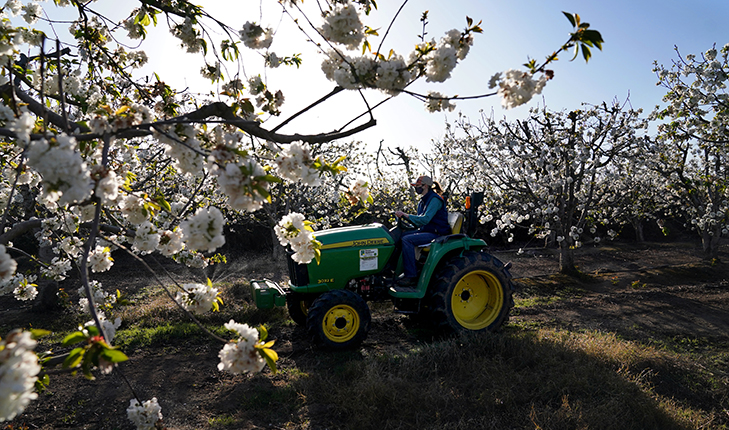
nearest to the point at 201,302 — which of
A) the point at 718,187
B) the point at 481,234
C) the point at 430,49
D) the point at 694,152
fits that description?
the point at 430,49

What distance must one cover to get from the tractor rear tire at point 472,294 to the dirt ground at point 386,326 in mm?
579

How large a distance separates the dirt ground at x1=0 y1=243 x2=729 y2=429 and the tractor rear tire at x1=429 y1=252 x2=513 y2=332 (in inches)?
22.8

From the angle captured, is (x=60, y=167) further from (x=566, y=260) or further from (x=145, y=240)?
(x=566, y=260)

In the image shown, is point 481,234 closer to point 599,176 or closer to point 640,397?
point 599,176

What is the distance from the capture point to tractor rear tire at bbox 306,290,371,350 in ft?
14.9

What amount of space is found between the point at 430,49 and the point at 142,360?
451 cm

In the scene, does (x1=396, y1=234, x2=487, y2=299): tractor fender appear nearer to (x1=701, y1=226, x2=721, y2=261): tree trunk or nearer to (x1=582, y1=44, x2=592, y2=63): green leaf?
(x1=582, y1=44, x2=592, y2=63): green leaf

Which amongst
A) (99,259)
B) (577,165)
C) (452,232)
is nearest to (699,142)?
(577,165)

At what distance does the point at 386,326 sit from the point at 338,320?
126 centimetres

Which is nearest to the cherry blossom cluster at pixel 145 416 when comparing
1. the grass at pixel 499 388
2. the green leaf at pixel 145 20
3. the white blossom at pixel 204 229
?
the white blossom at pixel 204 229

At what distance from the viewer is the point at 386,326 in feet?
19.0

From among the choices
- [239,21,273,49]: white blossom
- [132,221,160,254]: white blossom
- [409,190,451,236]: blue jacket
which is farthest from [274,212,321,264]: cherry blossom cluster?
[409,190,451,236]: blue jacket

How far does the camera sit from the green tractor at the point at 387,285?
4.70 meters

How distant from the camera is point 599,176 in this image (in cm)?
1095
